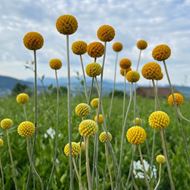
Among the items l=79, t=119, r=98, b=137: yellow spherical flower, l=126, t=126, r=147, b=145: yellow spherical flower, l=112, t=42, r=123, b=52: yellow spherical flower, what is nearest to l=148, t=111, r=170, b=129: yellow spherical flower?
l=126, t=126, r=147, b=145: yellow spherical flower

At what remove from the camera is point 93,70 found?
142 cm

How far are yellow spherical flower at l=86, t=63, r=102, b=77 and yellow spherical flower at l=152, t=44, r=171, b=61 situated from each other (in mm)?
213

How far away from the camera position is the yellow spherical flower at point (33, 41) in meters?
1.40

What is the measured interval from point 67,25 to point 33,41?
0.17 meters

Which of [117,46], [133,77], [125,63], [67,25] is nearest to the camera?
[67,25]

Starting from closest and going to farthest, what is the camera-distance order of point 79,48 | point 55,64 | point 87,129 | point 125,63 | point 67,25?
point 87,129 < point 67,25 < point 79,48 < point 55,64 < point 125,63

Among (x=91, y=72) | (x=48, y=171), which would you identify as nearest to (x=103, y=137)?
(x=91, y=72)

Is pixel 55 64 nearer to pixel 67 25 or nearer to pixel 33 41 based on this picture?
pixel 33 41

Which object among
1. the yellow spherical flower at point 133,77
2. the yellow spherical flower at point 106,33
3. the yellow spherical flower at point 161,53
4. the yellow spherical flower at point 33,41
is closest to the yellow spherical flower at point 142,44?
the yellow spherical flower at point 133,77

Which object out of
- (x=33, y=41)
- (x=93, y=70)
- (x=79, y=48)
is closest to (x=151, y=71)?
(x=93, y=70)

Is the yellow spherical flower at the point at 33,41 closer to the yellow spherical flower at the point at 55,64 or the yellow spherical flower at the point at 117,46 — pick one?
the yellow spherical flower at the point at 55,64

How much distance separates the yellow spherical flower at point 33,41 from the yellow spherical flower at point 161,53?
0.43 metres

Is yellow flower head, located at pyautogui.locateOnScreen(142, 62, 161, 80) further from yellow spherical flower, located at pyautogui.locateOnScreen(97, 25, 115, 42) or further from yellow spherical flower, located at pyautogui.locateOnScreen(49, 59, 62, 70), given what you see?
yellow spherical flower, located at pyautogui.locateOnScreen(49, 59, 62, 70)

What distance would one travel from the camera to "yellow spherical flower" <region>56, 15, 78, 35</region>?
4.27ft
